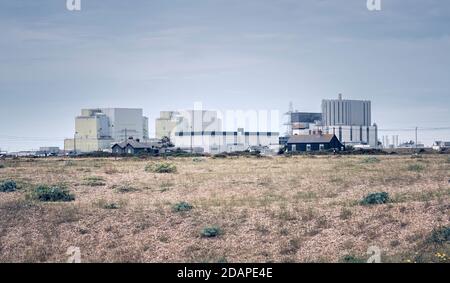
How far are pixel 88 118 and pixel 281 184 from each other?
13854 centimetres

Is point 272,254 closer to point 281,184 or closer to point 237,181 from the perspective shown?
point 281,184

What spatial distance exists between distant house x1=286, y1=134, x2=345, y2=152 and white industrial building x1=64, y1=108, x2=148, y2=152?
54833 millimetres

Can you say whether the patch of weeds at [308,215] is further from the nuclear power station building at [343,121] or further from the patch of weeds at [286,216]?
the nuclear power station building at [343,121]

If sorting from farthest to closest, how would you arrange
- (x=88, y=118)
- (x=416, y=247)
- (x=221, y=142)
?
(x=221, y=142) → (x=88, y=118) → (x=416, y=247)

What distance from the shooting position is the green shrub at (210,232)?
2061cm

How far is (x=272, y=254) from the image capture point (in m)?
18.4

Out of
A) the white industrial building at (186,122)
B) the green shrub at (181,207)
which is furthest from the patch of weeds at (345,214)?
the white industrial building at (186,122)

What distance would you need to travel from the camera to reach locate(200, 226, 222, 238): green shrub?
67.6 ft

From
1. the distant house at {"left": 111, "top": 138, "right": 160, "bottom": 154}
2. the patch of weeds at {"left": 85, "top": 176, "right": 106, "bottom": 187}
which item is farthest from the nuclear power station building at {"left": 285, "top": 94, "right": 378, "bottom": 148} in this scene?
the patch of weeds at {"left": 85, "top": 176, "right": 106, "bottom": 187}

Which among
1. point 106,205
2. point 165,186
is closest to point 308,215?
point 106,205

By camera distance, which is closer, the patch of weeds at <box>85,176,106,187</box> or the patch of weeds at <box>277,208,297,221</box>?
the patch of weeds at <box>277,208,297,221</box>

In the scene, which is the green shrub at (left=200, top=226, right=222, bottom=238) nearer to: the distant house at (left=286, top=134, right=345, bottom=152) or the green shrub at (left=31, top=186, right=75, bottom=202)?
the green shrub at (left=31, top=186, right=75, bottom=202)

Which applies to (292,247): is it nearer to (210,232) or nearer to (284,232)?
(284,232)
